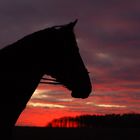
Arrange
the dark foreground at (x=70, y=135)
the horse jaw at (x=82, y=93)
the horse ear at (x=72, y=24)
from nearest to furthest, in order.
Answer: the horse ear at (x=72, y=24) < the horse jaw at (x=82, y=93) < the dark foreground at (x=70, y=135)

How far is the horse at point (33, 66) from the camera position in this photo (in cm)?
680

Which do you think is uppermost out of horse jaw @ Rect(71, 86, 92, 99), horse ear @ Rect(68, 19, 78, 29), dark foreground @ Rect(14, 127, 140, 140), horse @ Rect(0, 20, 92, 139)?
horse ear @ Rect(68, 19, 78, 29)

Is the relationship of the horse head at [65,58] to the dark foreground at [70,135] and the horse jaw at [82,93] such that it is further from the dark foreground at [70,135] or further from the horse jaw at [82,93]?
the dark foreground at [70,135]

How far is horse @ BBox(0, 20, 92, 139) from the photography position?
6801 millimetres

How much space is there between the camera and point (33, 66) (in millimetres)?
7066

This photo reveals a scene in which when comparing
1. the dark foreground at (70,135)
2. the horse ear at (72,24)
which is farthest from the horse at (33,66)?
the dark foreground at (70,135)

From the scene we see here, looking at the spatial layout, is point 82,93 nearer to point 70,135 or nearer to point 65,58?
point 65,58

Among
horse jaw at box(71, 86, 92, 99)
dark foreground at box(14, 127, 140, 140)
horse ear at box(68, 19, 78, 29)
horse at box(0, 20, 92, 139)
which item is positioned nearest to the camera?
horse at box(0, 20, 92, 139)

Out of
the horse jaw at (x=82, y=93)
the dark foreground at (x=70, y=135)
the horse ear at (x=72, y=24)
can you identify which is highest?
the horse ear at (x=72, y=24)

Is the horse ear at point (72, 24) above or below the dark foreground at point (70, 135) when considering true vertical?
above

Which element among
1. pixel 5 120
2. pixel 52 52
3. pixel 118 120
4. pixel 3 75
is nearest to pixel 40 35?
pixel 52 52

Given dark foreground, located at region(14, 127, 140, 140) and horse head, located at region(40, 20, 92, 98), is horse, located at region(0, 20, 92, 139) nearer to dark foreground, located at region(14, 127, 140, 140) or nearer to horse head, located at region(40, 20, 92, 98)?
horse head, located at region(40, 20, 92, 98)

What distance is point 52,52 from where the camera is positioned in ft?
23.6

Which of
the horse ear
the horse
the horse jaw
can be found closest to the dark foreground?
the horse jaw
